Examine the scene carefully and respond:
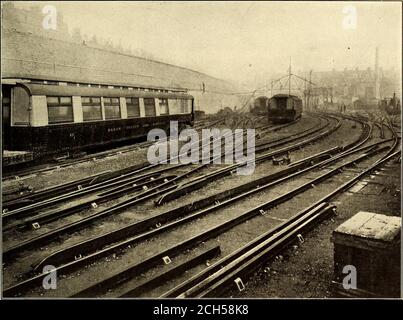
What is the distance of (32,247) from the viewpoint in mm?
5988

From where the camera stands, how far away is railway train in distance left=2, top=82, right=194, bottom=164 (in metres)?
11.1

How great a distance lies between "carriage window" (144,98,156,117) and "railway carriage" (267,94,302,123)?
1278cm

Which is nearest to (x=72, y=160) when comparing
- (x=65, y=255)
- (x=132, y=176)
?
(x=132, y=176)

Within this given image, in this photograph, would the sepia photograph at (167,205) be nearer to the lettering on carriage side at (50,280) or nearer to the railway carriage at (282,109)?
the lettering on carriage side at (50,280)

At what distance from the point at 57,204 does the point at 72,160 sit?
4.72 metres

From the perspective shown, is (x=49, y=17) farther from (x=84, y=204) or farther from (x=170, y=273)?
(x=170, y=273)

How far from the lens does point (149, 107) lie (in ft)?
55.7

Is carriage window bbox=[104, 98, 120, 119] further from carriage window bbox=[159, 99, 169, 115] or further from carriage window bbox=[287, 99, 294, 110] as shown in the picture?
carriage window bbox=[287, 99, 294, 110]

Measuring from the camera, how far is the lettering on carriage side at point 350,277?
172 inches

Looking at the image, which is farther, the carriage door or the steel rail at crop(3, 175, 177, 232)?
the carriage door

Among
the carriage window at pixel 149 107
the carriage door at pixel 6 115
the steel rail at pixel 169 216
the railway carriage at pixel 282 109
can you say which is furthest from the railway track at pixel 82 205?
the railway carriage at pixel 282 109

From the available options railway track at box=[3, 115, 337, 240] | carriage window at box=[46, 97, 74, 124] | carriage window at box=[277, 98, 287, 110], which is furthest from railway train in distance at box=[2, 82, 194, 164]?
carriage window at box=[277, 98, 287, 110]

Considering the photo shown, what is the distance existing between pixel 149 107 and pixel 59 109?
5661 millimetres
